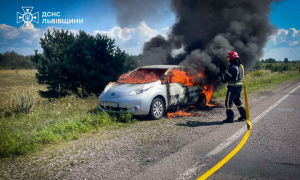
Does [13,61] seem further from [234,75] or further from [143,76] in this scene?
[234,75]

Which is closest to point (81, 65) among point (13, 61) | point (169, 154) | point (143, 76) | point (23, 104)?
point (23, 104)

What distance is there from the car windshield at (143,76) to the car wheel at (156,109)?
→ 0.77 metres

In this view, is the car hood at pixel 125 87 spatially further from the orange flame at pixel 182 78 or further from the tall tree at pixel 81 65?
the tall tree at pixel 81 65

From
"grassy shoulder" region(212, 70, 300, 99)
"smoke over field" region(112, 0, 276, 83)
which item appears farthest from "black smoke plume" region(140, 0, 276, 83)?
"grassy shoulder" region(212, 70, 300, 99)

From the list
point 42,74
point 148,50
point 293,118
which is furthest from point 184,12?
A: point 293,118

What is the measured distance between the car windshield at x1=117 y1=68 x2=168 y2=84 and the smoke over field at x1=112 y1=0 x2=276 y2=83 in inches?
64.7

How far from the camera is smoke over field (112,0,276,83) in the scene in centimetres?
986

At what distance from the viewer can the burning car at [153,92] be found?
22.1ft

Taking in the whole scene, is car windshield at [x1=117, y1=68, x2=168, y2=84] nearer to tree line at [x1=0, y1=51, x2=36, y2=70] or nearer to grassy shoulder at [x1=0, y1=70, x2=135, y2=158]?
grassy shoulder at [x1=0, y1=70, x2=135, y2=158]

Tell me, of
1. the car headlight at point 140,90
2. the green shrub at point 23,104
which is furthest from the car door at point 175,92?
the green shrub at point 23,104

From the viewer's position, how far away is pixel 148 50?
53.1 ft

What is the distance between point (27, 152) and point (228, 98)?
5384 millimetres

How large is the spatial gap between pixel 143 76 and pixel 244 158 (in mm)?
4959

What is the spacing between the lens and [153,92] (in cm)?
689
